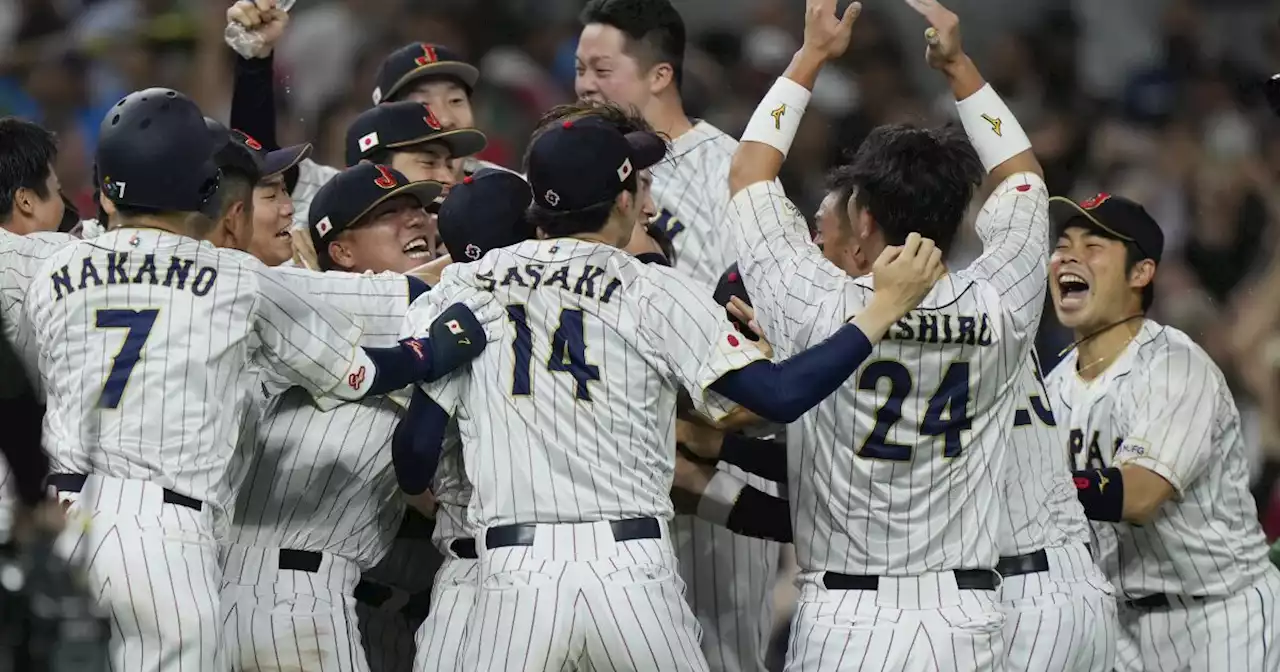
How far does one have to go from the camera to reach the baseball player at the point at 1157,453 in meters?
5.59

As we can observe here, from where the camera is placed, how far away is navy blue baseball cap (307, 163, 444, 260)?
5141mm

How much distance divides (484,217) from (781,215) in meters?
0.90

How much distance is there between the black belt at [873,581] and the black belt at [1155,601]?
1.43 meters

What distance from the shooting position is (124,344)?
164 inches

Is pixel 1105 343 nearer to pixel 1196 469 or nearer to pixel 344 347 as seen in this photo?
pixel 1196 469

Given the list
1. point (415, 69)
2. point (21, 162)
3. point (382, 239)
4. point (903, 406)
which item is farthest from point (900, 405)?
point (415, 69)

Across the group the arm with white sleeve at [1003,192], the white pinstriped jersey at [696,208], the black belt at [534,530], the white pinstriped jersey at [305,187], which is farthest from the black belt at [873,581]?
the white pinstriped jersey at [305,187]

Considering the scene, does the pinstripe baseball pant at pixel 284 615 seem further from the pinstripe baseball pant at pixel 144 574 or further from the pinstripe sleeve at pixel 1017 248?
the pinstripe sleeve at pixel 1017 248

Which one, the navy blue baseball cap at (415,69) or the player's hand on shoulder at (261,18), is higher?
the player's hand on shoulder at (261,18)

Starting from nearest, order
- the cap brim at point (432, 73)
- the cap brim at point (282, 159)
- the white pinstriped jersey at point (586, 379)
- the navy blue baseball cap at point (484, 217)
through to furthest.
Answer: the white pinstriped jersey at point (586, 379) < the navy blue baseball cap at point (484, 217) < the cap brim at point (282, 159) < the cap brim at point (432, 73)

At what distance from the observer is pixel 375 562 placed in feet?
16.7

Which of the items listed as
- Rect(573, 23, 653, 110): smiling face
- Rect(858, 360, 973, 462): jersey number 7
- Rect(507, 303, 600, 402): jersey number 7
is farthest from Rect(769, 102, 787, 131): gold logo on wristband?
Rect(573, 23, 653, 110): smiling face

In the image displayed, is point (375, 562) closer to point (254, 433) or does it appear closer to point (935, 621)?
point (254, 433)

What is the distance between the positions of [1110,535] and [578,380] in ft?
7.87
